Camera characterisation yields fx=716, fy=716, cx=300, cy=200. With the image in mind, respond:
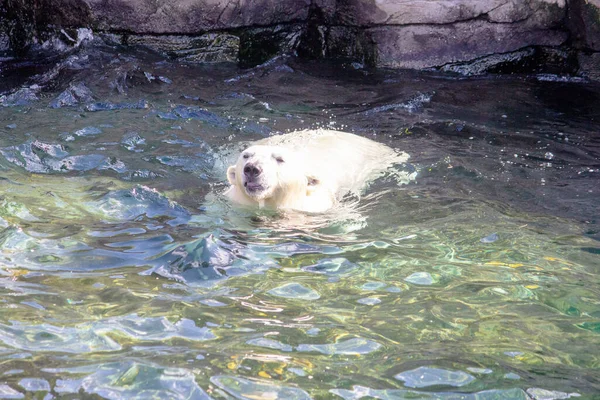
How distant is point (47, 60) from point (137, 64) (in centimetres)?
125

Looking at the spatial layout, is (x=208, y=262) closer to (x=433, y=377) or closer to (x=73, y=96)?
(x=433, y=377)

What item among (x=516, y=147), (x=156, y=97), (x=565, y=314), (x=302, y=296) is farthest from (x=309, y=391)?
(x=156, y=97)

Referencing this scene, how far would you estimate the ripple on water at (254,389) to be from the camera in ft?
8.20

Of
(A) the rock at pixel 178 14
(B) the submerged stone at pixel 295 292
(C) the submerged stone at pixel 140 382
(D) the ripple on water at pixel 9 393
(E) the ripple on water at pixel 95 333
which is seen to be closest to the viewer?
(D) the ripple on water at pixel 9 393

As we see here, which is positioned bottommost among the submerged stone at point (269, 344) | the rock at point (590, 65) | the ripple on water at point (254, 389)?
the submerged stone at point (269, 344)

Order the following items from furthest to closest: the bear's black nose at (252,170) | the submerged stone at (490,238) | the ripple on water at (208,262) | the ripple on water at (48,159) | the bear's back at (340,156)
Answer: the bear's back at (340,156) < the ripple on water at (48,159) < the bear's black nose at (252,170) < the submerged stone at (490,238) < the ripple on water at (208,262)

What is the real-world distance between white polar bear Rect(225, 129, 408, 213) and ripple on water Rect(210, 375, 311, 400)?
2.75 m

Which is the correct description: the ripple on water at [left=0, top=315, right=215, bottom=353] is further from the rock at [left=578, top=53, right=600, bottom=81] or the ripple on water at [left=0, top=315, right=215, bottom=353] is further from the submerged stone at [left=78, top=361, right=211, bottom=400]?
the rock at [left=578, top=53, right=600, bottom=81]

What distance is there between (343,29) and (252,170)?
4921 mm

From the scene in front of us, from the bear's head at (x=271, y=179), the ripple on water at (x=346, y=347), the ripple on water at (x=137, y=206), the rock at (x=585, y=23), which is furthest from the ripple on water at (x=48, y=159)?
the rock at (x=585, y=23)

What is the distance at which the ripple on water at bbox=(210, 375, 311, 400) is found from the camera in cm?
250

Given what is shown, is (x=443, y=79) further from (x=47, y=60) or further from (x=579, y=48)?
(x=47, y=60)

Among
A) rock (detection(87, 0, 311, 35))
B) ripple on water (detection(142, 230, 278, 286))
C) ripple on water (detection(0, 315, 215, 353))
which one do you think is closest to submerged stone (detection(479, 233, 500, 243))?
ripple on water (detection(142, 230, 278, 286))

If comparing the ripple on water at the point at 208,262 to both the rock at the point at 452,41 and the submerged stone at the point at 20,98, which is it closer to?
the submerged stone at the point at 20,98
